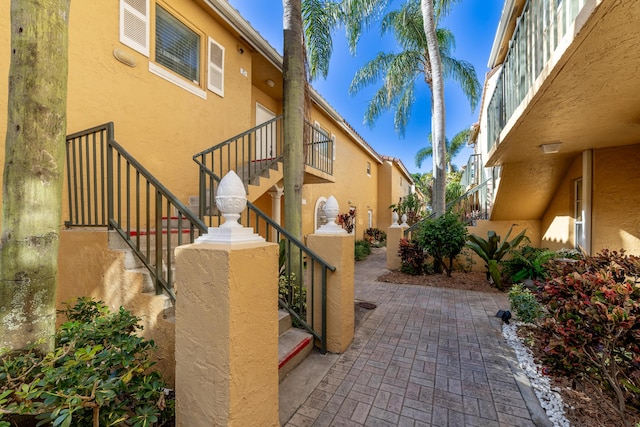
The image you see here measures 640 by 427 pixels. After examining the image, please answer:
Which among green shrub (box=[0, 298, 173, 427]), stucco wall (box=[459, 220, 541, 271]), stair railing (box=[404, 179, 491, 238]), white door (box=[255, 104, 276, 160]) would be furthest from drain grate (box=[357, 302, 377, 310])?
white door (box=[255, 104, 276, 160])

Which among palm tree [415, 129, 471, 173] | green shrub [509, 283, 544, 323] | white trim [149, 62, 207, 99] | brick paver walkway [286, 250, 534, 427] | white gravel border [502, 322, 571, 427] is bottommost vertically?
brick paver walkway [286, 250, 534, 427]

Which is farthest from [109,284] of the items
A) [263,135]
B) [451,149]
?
[451,149]

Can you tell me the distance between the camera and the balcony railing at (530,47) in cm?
256

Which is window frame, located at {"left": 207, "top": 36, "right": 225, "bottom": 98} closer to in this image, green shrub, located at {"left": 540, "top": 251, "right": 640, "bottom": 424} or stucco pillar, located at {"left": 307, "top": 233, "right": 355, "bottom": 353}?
stucco pillar, located at {"left": 307, "top": 233, "right": 355, "bottom": 353}

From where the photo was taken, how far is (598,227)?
5.18 meters

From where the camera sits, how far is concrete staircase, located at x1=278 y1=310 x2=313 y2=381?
2727 millimetres

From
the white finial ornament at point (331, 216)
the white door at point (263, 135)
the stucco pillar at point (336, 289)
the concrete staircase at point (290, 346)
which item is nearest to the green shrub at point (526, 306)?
the stucco pillar at point (336, 289)

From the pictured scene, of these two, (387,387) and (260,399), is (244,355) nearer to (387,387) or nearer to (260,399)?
(260,399)

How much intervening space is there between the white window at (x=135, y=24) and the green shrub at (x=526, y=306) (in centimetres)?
722

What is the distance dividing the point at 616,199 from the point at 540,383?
4.65m

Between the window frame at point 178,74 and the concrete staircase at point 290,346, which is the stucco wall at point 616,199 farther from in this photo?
the window frame at point 178,74

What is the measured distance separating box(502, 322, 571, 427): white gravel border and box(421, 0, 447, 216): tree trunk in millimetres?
4936

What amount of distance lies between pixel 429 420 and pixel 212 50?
697 centimetres

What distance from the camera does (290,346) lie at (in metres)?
2.94
